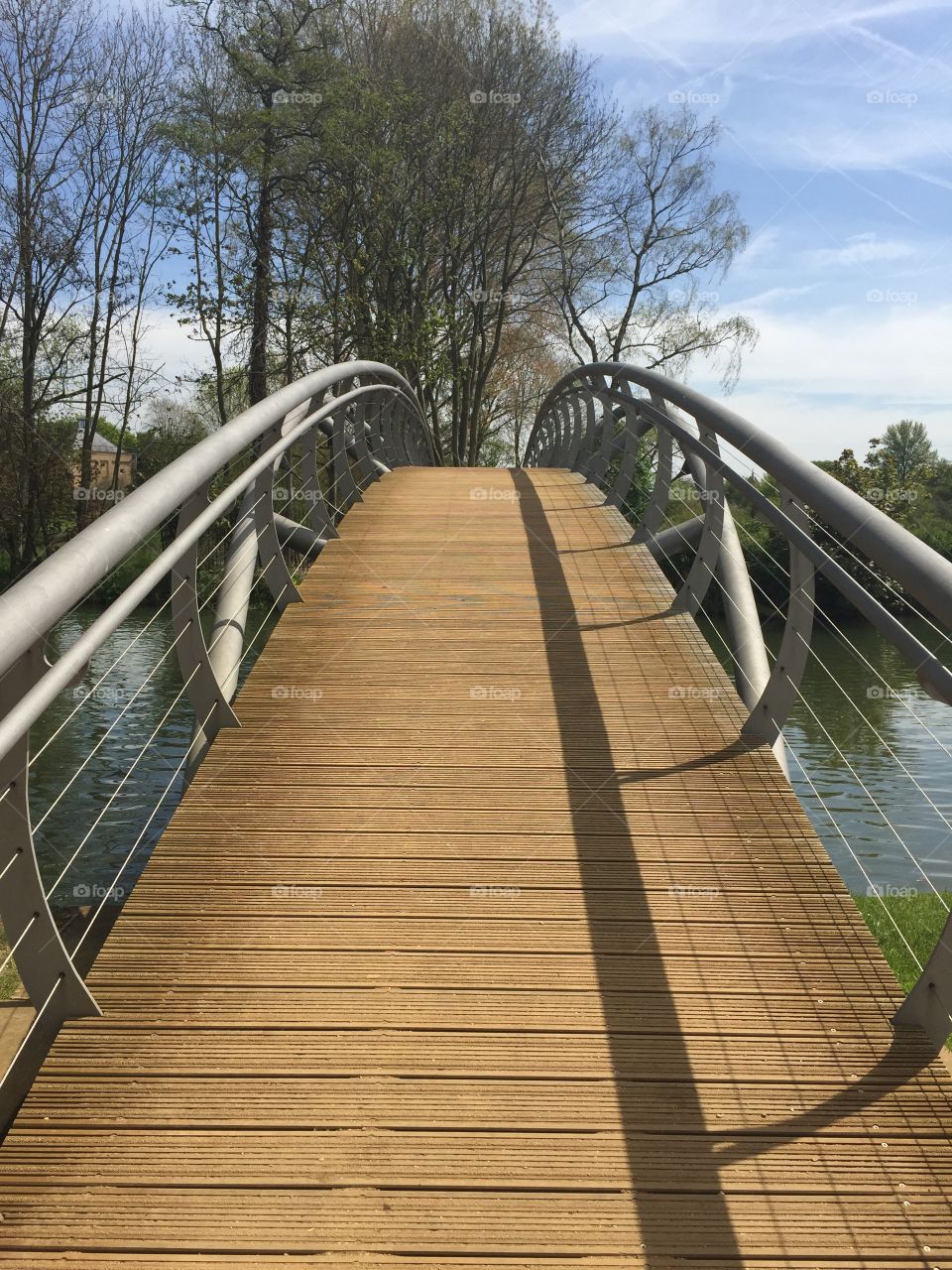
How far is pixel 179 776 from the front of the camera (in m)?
8.24

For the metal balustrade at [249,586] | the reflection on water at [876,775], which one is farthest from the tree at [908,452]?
the metal balustrade at [249,586]

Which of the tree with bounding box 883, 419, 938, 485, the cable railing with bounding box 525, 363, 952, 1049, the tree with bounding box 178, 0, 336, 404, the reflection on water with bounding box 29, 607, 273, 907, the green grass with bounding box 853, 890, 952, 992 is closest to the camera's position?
the cable railing with bounding box 525, 363, 952, 1049

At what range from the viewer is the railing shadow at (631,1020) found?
2.14m

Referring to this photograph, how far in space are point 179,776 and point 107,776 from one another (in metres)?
5.51

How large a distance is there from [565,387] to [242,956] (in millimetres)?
12898

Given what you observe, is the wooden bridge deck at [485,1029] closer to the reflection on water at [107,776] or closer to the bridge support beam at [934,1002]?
the bridge support beam at [934,1002]

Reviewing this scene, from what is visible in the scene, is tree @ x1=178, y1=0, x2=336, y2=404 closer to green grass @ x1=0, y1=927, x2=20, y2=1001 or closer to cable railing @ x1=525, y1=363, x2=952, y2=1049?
cable railing @ x1=525, y1=363, x2=952, y2=1049

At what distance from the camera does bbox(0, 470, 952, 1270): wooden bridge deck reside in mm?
2156

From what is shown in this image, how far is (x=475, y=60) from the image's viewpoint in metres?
24.7

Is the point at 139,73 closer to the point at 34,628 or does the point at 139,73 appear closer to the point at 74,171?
the point at 74,171

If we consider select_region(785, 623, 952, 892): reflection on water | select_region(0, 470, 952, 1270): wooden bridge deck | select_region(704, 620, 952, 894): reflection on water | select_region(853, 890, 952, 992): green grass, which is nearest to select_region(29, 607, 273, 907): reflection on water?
select_region(0, 470, 952, 1270): wooden bridge deck

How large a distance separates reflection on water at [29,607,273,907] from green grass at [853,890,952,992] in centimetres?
472

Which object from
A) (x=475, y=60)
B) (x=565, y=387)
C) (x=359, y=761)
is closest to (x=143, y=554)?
(x=475, y=60)

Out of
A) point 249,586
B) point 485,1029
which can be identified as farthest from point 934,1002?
point 249,586
